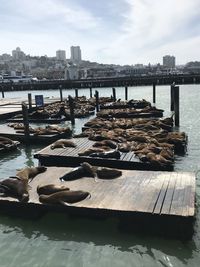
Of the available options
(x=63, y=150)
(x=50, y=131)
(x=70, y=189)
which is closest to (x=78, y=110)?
(x=50, y=131)

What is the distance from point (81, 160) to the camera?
1285 cm

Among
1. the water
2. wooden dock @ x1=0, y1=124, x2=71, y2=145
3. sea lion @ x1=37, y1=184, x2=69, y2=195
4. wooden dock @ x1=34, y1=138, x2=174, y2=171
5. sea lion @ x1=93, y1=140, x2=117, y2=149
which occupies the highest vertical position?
sea lion @ x1=93, y1=140, x2=117, y2=149

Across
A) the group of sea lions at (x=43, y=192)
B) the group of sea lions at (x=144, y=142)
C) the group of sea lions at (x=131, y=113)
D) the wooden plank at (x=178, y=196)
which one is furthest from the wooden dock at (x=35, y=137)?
the wooden plank at (x=178, y=196)

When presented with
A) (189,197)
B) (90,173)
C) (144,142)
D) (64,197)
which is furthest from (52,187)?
(144,142)

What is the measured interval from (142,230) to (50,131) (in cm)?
1157

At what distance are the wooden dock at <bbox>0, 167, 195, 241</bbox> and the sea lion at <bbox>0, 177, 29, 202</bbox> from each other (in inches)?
7.1

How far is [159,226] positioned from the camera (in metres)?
7.96

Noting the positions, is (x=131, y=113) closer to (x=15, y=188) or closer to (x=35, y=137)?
(x=35, y=137)

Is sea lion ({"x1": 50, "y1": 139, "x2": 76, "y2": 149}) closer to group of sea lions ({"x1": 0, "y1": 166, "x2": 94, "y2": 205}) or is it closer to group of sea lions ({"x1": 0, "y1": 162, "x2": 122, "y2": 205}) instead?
group of sea lions ({"x1": 0, "y1": 162, "x2": 122, "y2": 205})

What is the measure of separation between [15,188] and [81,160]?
3.74m

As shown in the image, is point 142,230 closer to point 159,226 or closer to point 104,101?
point 159,226

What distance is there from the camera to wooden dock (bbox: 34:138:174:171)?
1191cm

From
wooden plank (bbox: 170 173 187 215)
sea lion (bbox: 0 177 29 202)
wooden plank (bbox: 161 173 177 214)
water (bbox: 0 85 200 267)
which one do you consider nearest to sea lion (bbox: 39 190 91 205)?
water (bbox: 0 85 200 267)

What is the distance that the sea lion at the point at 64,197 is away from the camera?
343 inches
